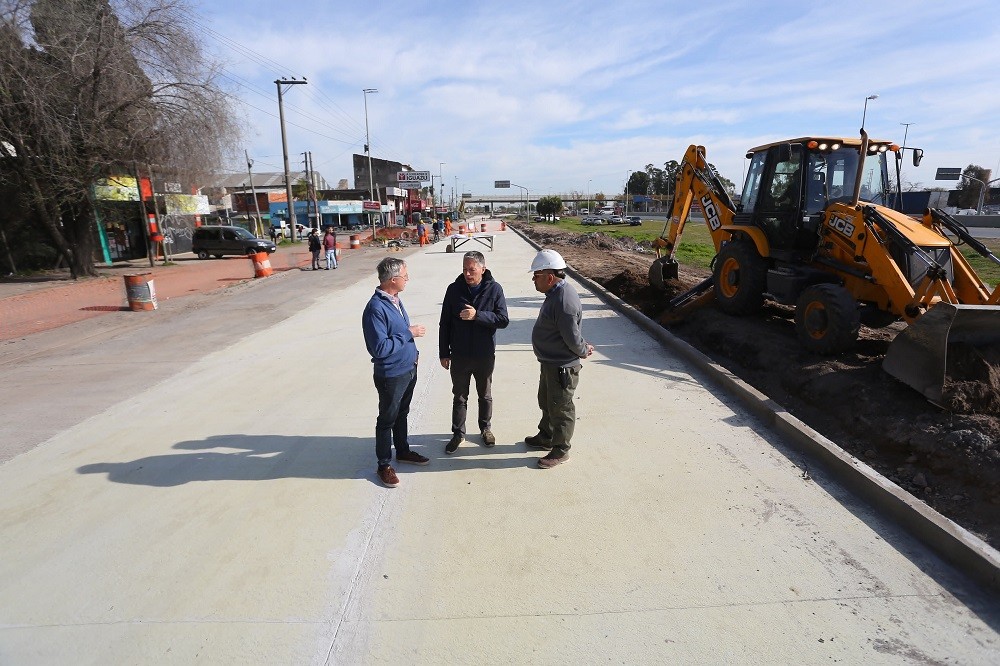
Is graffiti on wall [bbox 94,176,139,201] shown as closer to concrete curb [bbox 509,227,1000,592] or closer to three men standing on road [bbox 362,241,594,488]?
three men standing on road [bbox 362,241,594,488]

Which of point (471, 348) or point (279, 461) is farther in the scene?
point (279, 461)

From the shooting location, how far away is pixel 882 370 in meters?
5.55

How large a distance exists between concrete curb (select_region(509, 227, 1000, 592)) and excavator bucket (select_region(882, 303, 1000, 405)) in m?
1.25

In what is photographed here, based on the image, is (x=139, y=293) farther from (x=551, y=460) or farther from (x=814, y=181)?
(x=814, y=181)

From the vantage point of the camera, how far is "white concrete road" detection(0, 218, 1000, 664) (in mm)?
2654

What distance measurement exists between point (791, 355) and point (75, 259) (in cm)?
2217

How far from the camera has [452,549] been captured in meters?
3.34

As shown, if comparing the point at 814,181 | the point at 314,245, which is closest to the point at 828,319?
the point at 814,181

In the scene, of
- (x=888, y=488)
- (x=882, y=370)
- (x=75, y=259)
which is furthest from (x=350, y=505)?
(x=75, y=259)

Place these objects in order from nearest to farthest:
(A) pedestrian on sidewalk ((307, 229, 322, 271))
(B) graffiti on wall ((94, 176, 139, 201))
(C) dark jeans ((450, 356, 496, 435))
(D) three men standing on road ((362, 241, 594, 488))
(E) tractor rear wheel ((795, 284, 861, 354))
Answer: (D) three men standing on road ((362, 241, 594, 488)), (C) dark jeans ((450, 356, 496, 435)), (E) tractor rear wheel ((795, 284, 861, 354)), (B) graffiti on wall ((94, 176, 139, 201)), (A) pedestrian on sidewalk ((307, 229, 322, 271))

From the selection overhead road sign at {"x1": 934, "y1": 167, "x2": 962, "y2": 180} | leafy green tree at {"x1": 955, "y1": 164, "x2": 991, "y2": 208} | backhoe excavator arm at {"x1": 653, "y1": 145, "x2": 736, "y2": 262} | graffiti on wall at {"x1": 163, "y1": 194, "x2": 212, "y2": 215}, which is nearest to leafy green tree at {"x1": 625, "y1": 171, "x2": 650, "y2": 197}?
leafy green tree at {"x1": 955, "y1": 164, "x2": 991, "y2": 208}

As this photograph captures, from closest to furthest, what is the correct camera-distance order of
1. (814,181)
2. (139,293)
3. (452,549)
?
(452,549), (814,181), (139,293)

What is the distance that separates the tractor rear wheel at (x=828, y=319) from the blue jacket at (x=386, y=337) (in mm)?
5002

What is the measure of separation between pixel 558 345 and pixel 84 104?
18.5m
